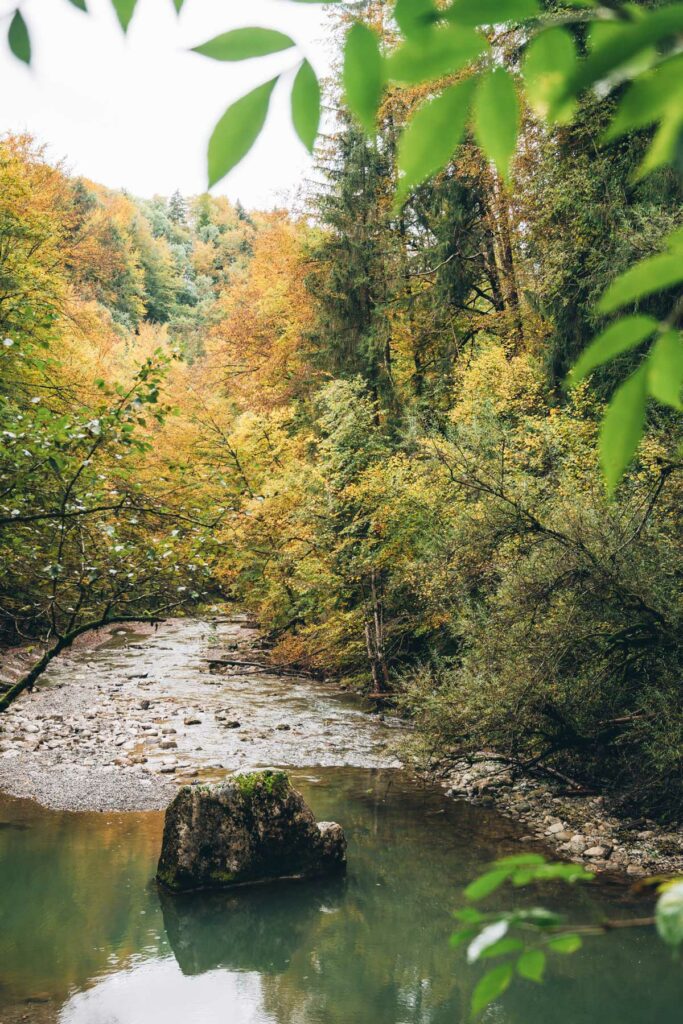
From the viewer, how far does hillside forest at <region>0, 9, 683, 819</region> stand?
580 centimetres

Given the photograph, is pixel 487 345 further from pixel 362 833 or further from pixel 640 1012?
pixel 640 1012

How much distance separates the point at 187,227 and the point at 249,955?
89.4 m

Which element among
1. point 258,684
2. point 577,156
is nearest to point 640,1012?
point 258,684

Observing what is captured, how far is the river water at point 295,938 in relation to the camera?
5.23 m

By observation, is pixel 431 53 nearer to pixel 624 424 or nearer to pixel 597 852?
pixel 624 424

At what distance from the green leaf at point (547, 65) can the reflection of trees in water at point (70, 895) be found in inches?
235

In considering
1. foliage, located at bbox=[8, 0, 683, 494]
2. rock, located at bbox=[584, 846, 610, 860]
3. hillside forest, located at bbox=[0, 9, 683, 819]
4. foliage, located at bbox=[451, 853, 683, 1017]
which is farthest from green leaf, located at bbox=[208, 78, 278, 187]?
rock, located at bbox=[584, 846, 610, 860]

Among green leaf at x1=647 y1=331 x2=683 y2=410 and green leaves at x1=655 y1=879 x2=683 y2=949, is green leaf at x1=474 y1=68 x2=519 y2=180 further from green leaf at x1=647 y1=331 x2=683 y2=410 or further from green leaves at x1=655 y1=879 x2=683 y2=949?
green leaves at x1=655 y1=879 x2=683 y2=949

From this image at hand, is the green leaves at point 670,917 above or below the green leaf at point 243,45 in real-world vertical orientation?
below

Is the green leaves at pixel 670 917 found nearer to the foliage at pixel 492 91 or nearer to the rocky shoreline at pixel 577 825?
the foliage at pixel 492 91

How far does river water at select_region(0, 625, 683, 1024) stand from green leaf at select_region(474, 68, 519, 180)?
19.0 feet

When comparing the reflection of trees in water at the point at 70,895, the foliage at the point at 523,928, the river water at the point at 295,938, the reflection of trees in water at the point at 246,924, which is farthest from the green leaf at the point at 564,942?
the reflection of trees in water at the point at 246,924

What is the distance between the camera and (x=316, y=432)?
2044cm

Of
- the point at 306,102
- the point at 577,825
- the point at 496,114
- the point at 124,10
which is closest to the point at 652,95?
the point at 496,114
